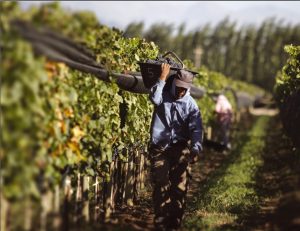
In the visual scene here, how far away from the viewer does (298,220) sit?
6.73 metres

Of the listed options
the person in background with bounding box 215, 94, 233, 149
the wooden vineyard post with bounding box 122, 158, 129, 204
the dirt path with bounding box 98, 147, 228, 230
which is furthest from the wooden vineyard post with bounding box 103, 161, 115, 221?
the person in background with bounding box 215, 94, 233, 149

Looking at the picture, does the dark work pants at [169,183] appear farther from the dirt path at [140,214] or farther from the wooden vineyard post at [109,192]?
the wooden vineyard post at [109,192]

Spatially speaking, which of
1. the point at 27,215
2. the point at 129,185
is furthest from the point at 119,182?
the point at 27,215

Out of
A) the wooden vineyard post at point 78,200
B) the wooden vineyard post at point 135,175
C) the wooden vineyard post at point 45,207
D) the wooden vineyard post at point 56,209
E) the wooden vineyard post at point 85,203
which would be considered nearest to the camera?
the wooden vineyard post at point 45,207

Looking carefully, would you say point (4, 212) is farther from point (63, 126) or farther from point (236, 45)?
point (236, 45)

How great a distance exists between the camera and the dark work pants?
7.29m

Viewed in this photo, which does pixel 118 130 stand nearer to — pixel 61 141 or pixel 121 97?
pixel 121 97

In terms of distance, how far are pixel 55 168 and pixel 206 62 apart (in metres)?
86.7

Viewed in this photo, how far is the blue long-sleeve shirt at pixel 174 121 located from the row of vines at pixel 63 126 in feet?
2.20

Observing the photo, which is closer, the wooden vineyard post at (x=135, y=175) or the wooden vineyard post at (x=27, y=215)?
the wooden vineyard post at (x=27, y=215)

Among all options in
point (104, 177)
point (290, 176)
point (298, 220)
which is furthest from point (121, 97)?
point (290, 176)

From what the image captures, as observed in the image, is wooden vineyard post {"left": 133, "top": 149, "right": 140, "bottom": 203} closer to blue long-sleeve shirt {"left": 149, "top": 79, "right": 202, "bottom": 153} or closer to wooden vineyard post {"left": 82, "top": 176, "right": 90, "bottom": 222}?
blue long-sleeve shirt {"left": 149, "top": 79, "right": 202, "bottom": 153}

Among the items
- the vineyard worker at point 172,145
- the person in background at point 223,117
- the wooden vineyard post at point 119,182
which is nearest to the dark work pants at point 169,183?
the vineyard worker at point 172,145

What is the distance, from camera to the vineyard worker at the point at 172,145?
7270 millimetres
